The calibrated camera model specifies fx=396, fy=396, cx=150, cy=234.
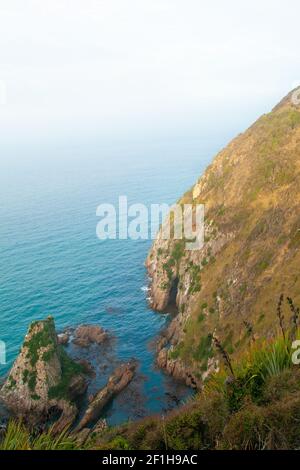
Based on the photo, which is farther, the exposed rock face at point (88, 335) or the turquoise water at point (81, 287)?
the exposed rock face at point (88, 335)

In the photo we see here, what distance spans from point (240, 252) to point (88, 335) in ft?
89.5

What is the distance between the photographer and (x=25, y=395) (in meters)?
48.9

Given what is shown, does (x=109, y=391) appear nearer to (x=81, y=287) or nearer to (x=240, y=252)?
(x=240, y=252)

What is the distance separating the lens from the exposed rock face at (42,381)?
4794 centimetres

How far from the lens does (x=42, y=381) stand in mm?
49500

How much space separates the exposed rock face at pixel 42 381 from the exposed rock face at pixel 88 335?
24.6ft

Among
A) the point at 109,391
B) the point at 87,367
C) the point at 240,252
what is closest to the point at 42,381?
the point at 87,367

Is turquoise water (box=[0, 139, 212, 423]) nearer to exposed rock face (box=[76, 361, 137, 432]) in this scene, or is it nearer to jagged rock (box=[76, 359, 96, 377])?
exposed rock face (box=[76, 361, 137, 432])

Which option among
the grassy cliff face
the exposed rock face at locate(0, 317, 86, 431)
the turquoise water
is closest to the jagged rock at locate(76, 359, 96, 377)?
the exposed rock face at locate(0, 317, 86, 431)

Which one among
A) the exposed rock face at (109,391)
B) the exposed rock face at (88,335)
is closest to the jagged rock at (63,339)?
the exposed rock face at (88,335)

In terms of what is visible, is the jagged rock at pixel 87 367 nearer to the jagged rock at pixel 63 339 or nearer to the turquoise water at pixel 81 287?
the turquoise water at pixel 81 287

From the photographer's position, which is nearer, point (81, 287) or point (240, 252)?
point (240, 252)
